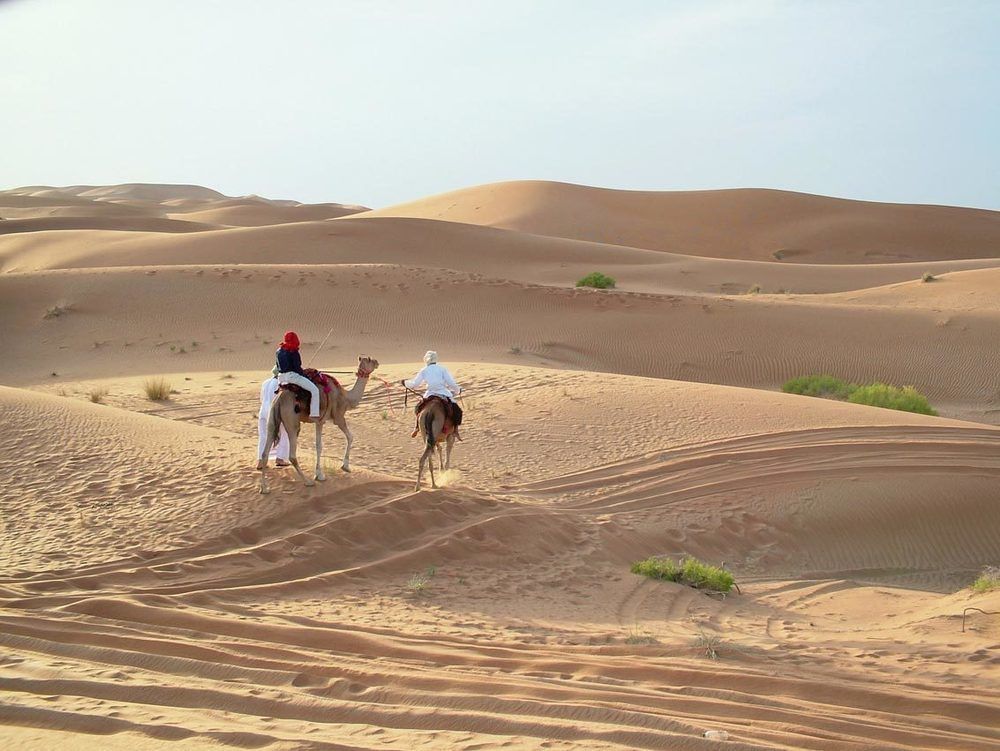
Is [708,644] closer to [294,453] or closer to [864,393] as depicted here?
[294,453]

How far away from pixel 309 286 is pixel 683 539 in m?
22.2

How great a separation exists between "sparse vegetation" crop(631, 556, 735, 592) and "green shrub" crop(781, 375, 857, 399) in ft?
45.8

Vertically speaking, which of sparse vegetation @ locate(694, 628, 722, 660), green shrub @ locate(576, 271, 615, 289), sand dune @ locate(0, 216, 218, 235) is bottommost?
sparse vegetation @ locate(694, 628, 722, 660)

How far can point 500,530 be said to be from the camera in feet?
40.0

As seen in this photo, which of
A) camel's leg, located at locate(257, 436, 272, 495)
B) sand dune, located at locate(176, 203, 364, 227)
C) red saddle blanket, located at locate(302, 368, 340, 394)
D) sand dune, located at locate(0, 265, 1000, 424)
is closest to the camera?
camel's leg, located at locate(257, 436, 272, 495)

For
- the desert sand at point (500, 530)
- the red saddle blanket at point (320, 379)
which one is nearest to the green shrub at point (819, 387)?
the desert sand at point (500, 530)

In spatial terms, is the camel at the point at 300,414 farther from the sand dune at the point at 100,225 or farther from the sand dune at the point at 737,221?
the sand dune at the point at 737,221

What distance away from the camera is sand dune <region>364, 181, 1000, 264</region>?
76312mm

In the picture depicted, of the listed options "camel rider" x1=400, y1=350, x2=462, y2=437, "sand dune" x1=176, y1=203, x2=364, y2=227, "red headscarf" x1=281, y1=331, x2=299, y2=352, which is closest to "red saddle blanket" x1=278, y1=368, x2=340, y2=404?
"red headscarf" x1=281, y1=331, x2=299, y2=352

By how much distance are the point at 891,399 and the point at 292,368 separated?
15655 millimetres

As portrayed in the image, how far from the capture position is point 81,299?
3184cm

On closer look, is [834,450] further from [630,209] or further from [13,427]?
[630,209]

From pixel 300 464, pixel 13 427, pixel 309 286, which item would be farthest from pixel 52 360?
pixel 300 464

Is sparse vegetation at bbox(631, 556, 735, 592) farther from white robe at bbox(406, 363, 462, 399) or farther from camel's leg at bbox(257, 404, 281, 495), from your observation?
camel's leg at bbox(257, 404, 281, 495)
